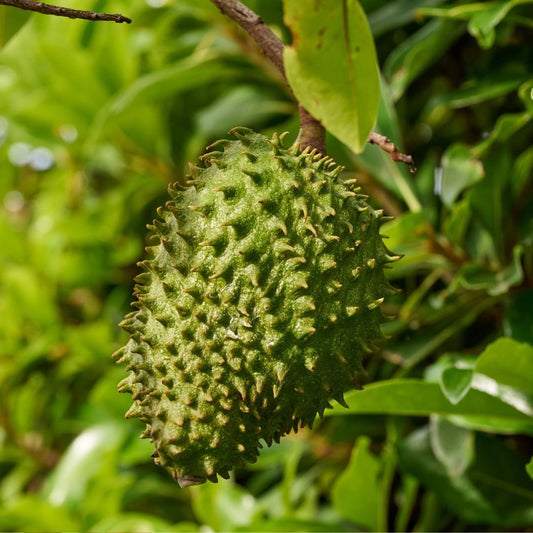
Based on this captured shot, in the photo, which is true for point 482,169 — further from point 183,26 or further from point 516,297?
point 183,26

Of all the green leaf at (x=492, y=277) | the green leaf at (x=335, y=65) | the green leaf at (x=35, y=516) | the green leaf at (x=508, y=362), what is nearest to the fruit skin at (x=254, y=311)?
the green leaf at (x=335, y=65)

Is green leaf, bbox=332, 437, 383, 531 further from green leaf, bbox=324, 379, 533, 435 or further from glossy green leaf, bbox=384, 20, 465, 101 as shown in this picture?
glossy green leaf, bbox=384, 20, 465, 101

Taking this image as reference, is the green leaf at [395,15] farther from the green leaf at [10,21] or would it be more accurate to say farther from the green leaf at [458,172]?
the green leaf at [10,21]

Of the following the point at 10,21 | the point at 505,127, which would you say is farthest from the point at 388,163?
the point at 10,21

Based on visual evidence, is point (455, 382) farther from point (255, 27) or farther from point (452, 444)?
point (255, 27)

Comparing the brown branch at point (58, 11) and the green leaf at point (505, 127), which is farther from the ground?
the brown branch at point (58, 11)

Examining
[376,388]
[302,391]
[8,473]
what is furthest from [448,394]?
[8,473]
